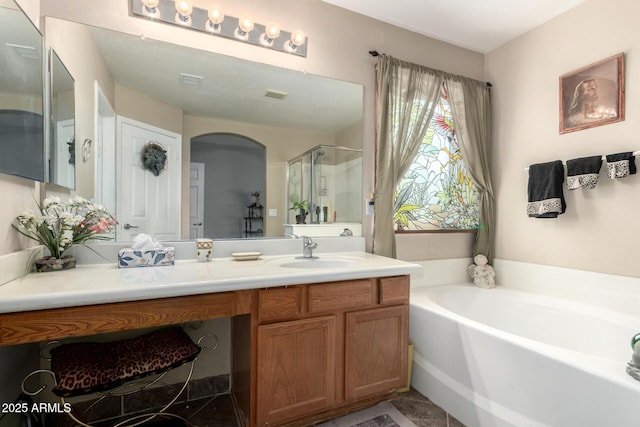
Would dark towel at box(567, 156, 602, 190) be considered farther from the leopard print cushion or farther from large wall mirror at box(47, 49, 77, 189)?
large wall mirror at box(47, 49, 77, 189)

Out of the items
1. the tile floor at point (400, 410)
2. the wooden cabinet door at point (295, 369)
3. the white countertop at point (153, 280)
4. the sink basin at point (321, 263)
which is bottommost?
the tile floor at point (400, 410)

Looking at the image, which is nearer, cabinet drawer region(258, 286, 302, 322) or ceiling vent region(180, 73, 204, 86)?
cabinet drawer region(258, 286, 302, 322)

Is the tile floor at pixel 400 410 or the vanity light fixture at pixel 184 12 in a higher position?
the vanity light fixture at pixel 184 12

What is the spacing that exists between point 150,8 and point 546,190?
9.11ft

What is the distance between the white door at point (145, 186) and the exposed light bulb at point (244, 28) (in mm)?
740

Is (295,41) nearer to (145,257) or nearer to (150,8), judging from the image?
(150,8)

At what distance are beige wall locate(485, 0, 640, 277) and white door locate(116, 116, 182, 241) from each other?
2.55m

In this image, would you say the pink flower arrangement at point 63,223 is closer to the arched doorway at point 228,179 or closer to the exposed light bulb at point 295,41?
the arched doorway at point 228,179

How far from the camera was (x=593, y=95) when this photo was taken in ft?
6.48

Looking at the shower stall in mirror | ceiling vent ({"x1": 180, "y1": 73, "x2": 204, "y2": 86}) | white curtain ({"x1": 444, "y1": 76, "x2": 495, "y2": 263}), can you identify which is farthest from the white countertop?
white curtain ({"x1": 444, "y1": 76, "x2": 495, "y2": 263})

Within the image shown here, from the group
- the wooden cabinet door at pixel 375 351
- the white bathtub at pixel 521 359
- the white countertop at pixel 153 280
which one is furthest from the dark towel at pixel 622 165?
the wooden cabinet door at pixel 375 351

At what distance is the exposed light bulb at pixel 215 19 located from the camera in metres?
1.74

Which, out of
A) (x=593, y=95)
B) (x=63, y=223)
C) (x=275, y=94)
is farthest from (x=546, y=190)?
(x=63, y=223)

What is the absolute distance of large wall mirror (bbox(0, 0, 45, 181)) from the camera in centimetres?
109
